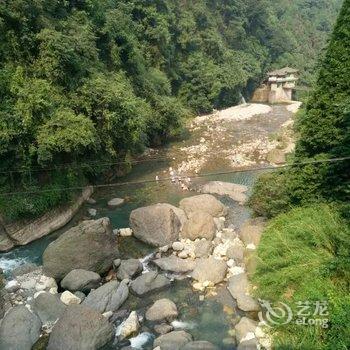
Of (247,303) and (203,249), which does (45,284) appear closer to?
(203,249)

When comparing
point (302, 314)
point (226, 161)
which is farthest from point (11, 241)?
point (226, 161)

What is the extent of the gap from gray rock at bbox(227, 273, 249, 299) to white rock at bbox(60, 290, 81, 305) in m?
4.58

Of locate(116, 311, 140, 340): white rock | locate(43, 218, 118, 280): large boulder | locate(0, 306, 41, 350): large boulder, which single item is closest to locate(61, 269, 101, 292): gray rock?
locate(43, 218, 118, 280): large boulder

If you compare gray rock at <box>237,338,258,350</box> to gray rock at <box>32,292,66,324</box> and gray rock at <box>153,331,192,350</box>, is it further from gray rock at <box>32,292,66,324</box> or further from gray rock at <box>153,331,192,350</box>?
gray rock at <box>32,292,66,324</box>

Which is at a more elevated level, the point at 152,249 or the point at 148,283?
the point at 148,283

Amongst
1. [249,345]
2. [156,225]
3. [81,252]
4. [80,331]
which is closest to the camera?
[249,345]

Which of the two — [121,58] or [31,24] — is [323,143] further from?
[121,58]

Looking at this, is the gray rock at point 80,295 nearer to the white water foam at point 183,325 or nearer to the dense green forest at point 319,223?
the white water foam at point 183,325

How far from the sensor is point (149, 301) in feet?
39.8

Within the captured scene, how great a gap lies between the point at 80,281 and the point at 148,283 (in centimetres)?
214

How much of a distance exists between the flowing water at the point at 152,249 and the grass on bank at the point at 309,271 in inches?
56.3

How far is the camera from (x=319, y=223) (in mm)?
10672

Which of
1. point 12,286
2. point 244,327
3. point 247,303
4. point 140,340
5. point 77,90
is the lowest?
point 140,340

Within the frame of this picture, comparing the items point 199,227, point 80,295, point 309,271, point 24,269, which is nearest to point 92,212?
point 24,269
